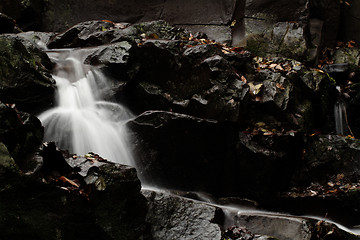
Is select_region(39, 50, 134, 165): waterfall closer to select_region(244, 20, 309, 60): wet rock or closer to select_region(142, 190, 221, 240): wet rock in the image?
select_region(142, 190, 221, 240): wet rock

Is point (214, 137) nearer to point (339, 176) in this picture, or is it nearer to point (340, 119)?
point (339, 176)

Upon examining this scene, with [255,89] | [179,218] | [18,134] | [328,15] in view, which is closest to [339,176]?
[255,89]

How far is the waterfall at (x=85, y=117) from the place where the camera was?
5.09 m

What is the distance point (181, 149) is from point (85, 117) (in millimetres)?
1490

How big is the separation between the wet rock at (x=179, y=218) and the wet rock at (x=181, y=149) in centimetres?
111

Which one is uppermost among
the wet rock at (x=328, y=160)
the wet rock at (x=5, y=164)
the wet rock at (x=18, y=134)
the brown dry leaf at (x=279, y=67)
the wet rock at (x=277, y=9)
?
the wet rock at (x=277, y=9)

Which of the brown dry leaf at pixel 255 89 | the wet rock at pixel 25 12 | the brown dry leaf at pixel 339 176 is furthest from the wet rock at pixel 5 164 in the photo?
the wet rock at pixel 25 12

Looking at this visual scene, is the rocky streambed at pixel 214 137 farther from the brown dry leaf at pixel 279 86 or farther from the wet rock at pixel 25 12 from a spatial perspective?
the wet rock at pixel 25 12

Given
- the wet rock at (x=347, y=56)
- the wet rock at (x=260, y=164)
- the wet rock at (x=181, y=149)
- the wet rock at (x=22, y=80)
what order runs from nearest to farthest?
→ the wet rock at (x=22, y=80), the wet rock at (x=181, y=149), the wet rock at (x=260, y=164), the wet rock at (x=347, y=56)

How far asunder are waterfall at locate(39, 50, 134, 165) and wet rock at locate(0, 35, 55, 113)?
7.6 inches

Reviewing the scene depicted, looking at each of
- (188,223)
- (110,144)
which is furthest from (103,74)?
(188,223)

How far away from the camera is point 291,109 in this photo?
20.2 ft

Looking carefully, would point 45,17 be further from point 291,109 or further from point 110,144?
point 291,109

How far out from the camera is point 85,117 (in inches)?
215
